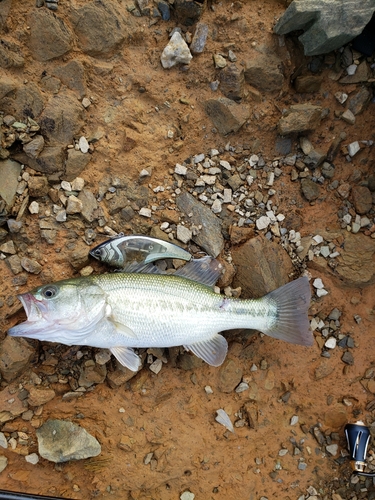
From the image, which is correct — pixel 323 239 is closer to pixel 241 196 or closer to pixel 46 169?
pixel 241 196

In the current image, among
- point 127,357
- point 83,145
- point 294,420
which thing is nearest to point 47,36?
point 83,145

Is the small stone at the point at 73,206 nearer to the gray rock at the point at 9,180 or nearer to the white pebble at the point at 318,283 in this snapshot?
the gray rock at the point at 9,180

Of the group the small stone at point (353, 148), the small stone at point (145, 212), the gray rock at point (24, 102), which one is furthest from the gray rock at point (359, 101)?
the gray rock at point (24, 102)

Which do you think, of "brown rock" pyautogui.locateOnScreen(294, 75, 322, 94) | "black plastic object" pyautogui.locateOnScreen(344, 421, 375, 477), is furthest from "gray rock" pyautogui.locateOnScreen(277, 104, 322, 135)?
"black plastic object" pyautogui.locateOnScreen(344, 421, 375, 477)

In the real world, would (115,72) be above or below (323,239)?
above

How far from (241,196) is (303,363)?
66.6 inches

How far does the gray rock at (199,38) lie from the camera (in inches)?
153

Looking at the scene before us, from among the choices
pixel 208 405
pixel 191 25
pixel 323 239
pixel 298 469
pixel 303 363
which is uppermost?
pixel 191 25

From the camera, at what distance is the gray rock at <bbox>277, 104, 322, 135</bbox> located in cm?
392

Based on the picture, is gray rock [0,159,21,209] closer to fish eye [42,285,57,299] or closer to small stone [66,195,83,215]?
small stone [66,195,83,215]

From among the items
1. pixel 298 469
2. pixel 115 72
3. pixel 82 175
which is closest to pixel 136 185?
pixel 82 175

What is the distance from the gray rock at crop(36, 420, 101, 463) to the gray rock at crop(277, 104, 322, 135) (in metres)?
3.19

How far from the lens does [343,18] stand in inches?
144

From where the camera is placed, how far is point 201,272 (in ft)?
12.2
